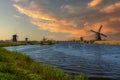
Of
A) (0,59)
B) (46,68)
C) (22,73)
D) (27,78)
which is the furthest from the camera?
(0,59)

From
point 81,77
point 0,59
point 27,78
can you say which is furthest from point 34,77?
point 0,59

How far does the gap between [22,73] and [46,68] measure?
439cm

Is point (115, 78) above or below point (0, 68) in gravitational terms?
below

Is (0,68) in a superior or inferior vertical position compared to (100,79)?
superior

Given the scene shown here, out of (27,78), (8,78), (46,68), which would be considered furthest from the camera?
(46,68)

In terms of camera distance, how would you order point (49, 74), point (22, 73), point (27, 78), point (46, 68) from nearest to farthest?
point (27, 78) < point (22, 73) < point (49, 74) < point (46, 68)

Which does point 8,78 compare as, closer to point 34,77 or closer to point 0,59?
point 34,77

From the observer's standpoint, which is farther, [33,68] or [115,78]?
[115,78]

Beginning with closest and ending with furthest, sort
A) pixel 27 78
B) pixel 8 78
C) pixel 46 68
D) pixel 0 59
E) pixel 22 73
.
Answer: pixel 8 78 < pixel 27 78 < pixel 22 73 < pixel 46 68 < pixel 0 59

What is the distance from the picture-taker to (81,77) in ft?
65.8

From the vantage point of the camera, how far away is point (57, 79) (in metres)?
20.3

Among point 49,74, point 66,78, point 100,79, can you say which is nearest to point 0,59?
point 49,74

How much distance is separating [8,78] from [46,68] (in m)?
7.83

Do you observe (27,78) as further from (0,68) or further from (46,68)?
(46,68)
